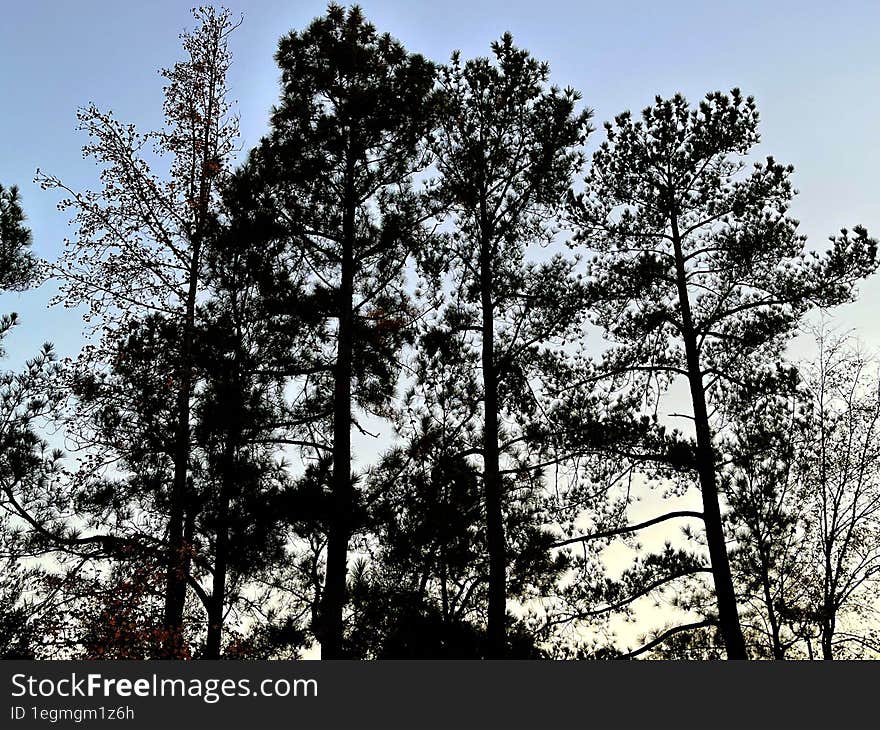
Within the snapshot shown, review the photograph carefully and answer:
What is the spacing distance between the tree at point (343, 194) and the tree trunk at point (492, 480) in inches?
49.8

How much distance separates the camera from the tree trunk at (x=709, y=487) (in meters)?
11.4

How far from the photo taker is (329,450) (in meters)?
12.7

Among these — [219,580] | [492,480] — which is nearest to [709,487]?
[492,480]

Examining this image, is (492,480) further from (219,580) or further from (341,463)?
(219,580)

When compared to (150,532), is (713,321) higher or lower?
higher

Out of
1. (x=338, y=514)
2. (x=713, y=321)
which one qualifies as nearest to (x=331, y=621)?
(x=338, y=514)

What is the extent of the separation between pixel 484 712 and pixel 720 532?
16.6 ft

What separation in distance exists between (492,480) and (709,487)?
9.87 ft

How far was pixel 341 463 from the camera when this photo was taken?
1222 centimetres

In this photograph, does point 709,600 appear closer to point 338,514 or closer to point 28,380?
point 338,514

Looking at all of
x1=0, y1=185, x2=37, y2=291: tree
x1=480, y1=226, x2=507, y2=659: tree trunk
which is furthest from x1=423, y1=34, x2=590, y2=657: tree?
x1=0, y1=185, x2=37, y2=291: tree

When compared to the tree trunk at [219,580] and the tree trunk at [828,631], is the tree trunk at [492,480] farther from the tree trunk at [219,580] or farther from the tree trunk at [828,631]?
the tree trunk at [828,631]

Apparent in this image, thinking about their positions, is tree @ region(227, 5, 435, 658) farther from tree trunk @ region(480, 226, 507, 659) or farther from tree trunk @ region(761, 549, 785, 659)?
tree trunk @ region(761, 549, 785, 659)

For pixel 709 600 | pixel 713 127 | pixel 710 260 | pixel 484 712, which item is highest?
pixel 713 127
